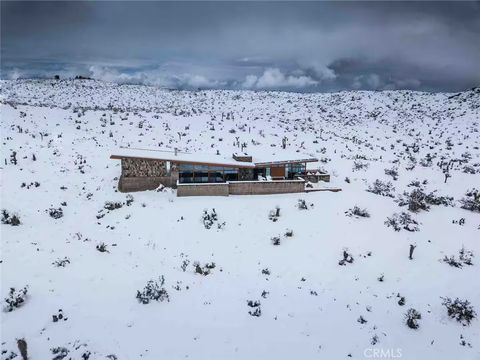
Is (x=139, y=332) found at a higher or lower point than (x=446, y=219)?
lower

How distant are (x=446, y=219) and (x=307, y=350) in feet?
52.9

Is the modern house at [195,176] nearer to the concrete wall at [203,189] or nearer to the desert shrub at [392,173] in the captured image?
the concrete wall at [203,189]

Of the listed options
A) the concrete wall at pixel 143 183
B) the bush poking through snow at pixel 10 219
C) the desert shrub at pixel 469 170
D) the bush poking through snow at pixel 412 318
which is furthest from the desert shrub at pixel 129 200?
the desert shrub at pixel 469 170

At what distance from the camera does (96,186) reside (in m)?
25.2

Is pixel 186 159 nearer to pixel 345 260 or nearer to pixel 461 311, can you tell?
pixel 345 260

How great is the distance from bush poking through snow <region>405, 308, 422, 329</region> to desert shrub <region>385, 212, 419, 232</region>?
763 centimetres

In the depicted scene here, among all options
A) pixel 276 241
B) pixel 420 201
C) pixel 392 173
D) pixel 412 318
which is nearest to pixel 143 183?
pixel 276 241

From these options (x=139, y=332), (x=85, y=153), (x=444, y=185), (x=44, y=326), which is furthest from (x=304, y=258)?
(x=85, y=153)

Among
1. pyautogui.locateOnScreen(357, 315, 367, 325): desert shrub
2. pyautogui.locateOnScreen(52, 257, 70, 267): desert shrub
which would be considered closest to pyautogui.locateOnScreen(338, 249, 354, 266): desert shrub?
pyautogui.locateOnScreen(357, 315, 367, 325): desert shrub

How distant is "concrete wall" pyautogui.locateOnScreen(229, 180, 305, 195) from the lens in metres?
24.3

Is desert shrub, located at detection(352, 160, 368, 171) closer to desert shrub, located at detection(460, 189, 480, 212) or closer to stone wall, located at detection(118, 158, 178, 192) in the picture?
desert shrub, located at detection(460, 189, 480, 212)

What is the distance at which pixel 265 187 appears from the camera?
2472 centimetres

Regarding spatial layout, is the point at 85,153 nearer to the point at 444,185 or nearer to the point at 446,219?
the point at 446,219

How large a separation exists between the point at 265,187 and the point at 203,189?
15.1ft
